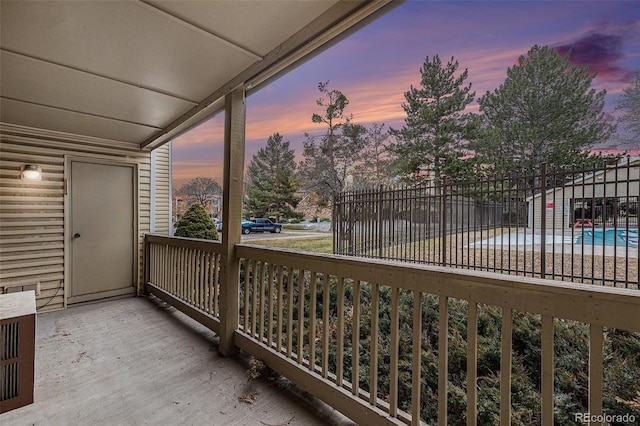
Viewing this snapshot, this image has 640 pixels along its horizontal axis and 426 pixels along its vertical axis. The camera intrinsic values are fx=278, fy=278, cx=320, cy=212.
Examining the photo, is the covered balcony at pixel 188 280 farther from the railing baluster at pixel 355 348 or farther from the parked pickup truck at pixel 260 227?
the parked pickup truck at pixel 260 227

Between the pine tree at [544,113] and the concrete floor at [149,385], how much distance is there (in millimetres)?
8658

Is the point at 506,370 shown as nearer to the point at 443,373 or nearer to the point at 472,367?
the point at 472,367

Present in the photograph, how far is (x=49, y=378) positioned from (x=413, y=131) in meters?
12.0

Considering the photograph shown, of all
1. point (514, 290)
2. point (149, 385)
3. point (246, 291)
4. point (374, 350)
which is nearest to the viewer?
point (514, 290)

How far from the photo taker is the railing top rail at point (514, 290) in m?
0.87

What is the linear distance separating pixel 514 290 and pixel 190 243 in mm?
3235

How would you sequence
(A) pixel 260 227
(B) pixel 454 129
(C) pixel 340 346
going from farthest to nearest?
(B) pixel 454 129
(A) pixel 260 227
(C) pixel 340 346

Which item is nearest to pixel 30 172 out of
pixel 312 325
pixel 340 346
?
pixel 312 325

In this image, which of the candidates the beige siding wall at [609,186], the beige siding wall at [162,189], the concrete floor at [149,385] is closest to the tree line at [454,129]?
the beige siding wall at [609,186]

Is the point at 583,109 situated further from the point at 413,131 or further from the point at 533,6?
the point at 413,131

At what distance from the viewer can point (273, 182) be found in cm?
1483

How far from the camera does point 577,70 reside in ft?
27.9

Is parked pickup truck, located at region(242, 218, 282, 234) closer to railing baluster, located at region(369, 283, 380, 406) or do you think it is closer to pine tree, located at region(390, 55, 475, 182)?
pine tree, located at region(390, 55, 475, 182)

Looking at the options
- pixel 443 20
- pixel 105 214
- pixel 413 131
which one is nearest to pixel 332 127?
pixel 413 131
